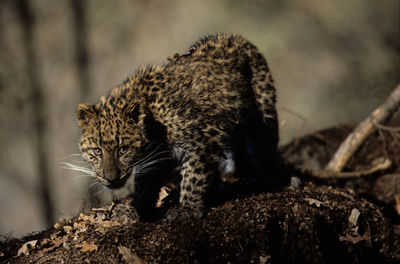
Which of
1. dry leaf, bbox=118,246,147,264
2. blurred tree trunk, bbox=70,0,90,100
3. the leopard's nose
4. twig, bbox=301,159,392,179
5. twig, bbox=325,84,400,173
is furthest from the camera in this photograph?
blurred tree trunk, bbox=70,0,90,100

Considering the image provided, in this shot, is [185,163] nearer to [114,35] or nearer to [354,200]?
[354,200]

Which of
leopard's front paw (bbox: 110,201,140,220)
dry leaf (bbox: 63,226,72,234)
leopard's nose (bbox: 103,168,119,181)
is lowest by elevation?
dry leaf (bbox: 63,226,72,234)

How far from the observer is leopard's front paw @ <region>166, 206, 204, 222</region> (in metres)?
4.75

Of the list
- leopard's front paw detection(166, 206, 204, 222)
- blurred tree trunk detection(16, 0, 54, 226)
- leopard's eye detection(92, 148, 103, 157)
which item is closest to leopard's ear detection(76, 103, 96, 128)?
leopard's eye detection(92, 148, 103, 157)

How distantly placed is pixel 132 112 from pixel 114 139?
353 millimetres

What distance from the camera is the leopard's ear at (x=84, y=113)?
4.65 m

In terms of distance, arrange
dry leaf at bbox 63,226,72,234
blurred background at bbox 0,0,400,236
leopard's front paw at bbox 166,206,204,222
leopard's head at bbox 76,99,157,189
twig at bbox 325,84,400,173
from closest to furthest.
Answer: leopard's head at bbox 76,99,157,189
leopard's front paw at bbox 166,206,204,222
dry leaf at bbox 63,226,72,234
twig at bbox 325,84,400,173
blurred background at bbox 0,0,400,236

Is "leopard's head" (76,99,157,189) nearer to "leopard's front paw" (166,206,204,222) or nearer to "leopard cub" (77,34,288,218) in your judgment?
"leopard cub" (77,34,288,218)

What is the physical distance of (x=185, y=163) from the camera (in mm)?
5043

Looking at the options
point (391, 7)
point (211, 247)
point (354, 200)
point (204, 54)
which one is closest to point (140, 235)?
point (211, 247)

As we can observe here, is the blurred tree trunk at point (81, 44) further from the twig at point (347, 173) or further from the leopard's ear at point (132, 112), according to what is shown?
the leopard's ear at point (132, 112)

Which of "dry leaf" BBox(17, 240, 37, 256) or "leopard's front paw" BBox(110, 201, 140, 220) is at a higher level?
"leopard's front paw" BBox(110, 201, 140, 220)

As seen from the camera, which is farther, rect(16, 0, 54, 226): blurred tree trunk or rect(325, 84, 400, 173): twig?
rect(16, 0, 54, 226): blurred tree trunk

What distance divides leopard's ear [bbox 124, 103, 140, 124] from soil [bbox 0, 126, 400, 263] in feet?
3.80
